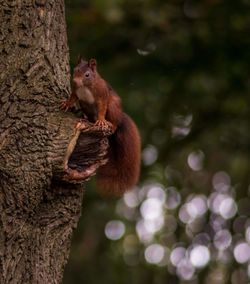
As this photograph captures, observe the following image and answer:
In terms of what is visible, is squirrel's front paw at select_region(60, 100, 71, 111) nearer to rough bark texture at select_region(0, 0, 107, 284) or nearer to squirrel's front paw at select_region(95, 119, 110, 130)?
rough bark texture at select_region(0, 0, 107, 284)

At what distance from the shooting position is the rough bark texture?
12.2 ft

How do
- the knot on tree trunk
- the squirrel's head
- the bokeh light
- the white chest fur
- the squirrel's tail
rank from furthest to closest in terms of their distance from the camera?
the bokeh light < the squirrel's head < the squirrel's tail < the white chest fur < the knot on tree trunk

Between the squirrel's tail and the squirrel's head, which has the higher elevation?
the squirrel's head

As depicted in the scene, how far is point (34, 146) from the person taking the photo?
3789mm

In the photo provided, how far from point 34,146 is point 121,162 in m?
0.84

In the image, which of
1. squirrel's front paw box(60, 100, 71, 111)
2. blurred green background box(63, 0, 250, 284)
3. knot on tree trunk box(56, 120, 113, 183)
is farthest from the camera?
blurred green background box(63, 0, 250, 284)

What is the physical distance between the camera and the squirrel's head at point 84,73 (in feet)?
15.5

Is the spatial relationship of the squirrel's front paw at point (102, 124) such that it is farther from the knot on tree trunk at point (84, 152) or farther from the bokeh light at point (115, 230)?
the bokeh light at point (115, 230)

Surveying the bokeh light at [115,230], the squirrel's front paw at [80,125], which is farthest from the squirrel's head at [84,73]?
the bokeh light at [115,230]

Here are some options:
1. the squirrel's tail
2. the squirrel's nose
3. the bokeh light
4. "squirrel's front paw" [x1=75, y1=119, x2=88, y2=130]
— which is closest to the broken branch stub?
"squirrel's front paw" [x1=75, y1=119, x2=88, y2=130]

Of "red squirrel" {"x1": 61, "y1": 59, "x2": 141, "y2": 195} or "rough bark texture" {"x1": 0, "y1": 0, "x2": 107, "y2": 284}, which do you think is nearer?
"rough bark texture" {"x1": 0, "y1": 0, "x2": 107, "y2": 284}

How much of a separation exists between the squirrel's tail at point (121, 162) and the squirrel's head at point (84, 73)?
268mm

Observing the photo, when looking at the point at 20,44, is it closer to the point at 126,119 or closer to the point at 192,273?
the point at 126,119

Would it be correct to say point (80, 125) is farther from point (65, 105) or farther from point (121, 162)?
point (121, 162)
